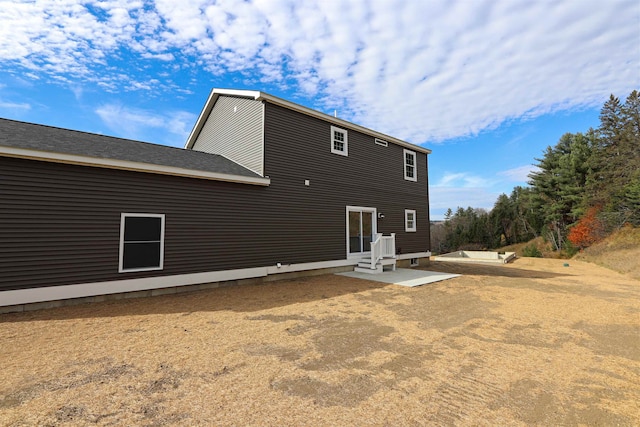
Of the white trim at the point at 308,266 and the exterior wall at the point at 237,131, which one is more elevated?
the exterior wall at the point at 237,131

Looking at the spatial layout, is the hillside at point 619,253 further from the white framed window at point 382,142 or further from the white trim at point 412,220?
the white framed window at point 382,142

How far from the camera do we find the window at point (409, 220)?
574 inches

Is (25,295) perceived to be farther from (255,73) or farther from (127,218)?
(255,73)

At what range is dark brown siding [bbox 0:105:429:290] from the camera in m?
5.98

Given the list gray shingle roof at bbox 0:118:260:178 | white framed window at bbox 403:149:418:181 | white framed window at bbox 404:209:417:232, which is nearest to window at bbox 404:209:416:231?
white framed window at bbox 404:209:417:232

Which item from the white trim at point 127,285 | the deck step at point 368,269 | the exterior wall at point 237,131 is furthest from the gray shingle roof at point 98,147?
the deck step at point 368,269

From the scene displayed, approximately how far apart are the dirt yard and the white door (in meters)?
5.70

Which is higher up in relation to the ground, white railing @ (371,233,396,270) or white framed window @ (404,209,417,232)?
white framed window @ (404,209,417,232)

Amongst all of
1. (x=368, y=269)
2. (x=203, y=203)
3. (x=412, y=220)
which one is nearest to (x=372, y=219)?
(x=368, y=269)

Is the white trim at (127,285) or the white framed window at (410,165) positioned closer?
the white trim at (127,285)

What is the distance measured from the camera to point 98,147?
7461 millimetres

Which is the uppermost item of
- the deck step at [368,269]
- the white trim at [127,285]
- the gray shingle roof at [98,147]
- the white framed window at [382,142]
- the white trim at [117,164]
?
the white framed window at [382,142]

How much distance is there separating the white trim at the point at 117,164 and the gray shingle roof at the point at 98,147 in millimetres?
89

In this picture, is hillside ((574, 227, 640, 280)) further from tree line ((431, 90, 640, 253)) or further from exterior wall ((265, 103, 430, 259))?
exterior wall ((265, 103, 430, 259))
